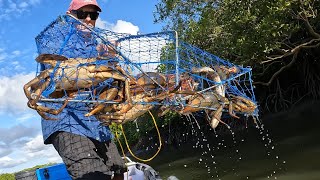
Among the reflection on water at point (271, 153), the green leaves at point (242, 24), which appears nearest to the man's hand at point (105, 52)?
the reflection on water at point (271, 153)

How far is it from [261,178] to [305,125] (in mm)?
4792

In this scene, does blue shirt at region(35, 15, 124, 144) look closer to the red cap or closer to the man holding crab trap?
the man holding crab trap

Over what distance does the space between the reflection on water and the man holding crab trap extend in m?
3.26

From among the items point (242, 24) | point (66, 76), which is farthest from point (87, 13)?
point (242, 24)

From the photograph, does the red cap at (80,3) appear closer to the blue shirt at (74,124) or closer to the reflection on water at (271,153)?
the blue shirt at (74,124)

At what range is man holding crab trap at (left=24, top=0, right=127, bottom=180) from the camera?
2.67m

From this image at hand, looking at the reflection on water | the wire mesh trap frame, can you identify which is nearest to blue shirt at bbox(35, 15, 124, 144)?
the wire mesh trap frame

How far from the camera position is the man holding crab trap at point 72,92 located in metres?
2.67

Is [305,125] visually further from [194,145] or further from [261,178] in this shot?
[194,145]

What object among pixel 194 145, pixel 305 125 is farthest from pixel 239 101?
pixel 194 145

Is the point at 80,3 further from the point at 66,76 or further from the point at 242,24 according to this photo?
the point at 242,24

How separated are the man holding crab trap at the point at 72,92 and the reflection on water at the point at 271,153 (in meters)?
3.26

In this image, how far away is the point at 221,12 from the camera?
9.62 m

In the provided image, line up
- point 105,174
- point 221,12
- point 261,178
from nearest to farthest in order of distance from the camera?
point 105,174 → point 261,178 → point 221,12
